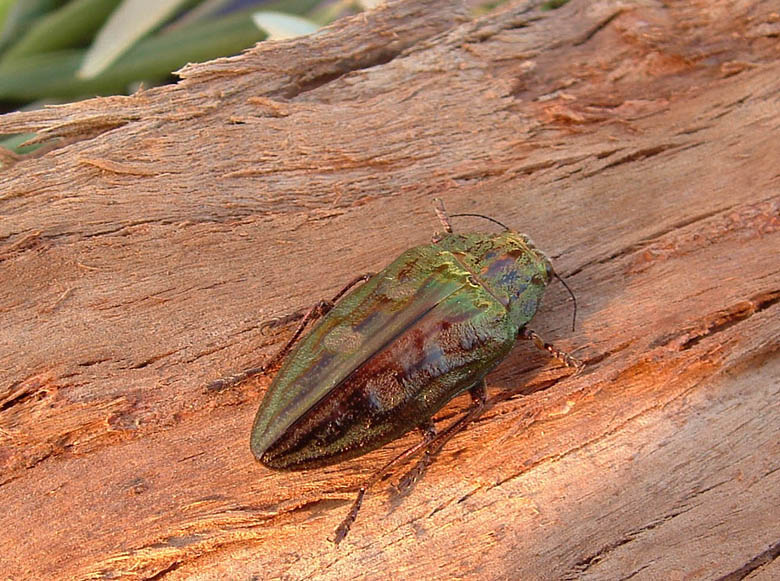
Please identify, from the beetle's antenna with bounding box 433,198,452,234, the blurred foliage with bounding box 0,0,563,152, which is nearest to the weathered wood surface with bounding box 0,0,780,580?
the beetle's antenna with bounding box 433,198,452,234

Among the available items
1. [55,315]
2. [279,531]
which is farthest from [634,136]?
[55,315]

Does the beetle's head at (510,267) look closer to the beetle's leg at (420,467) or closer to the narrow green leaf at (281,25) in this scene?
the beetle's leg at (420,467)

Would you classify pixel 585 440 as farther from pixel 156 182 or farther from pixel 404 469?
pixel 156 182

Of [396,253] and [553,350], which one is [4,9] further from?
[553,350]

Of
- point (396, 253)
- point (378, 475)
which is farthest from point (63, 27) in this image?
point (378, 475)

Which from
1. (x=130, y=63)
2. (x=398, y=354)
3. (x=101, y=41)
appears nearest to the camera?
(x=398, y=354)

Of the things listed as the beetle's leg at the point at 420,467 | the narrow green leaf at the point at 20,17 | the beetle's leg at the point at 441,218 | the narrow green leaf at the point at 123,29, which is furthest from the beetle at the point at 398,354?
the narrow green leaf at the point at 20,17

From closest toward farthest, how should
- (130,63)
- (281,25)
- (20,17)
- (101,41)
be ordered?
1. (101,41)
2. (281,25)
3. (130,63)
4. (20,17)
